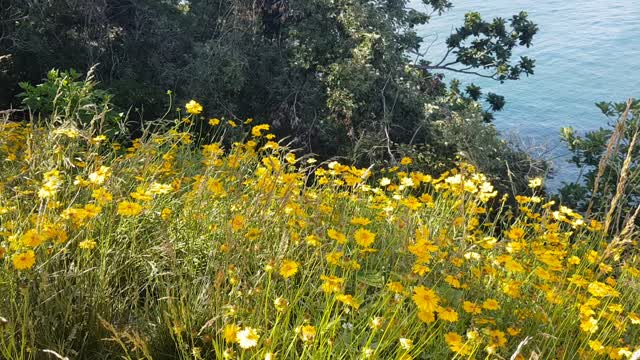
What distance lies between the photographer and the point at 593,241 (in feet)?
11.2

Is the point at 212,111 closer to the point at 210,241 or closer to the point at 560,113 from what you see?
the point at 210,241

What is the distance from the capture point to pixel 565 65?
45.1ft

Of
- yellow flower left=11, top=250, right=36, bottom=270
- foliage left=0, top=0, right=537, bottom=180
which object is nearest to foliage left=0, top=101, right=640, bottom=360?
yellow flower left=11, top=250, right=36, bottom=270

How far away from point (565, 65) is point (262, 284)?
13062 mm

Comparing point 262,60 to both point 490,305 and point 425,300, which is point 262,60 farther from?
point 425,300

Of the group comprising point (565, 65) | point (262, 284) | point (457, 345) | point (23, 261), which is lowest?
point (565, 65)

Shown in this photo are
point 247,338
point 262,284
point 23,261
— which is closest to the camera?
point 247,338

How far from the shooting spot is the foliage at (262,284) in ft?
6.34

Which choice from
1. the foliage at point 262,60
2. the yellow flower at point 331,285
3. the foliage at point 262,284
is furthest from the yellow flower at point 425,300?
the foliage at point 262,60

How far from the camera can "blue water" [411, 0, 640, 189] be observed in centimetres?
1114

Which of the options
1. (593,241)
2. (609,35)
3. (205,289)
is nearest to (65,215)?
(205,289)

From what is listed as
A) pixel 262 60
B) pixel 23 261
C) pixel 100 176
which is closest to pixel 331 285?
pixel 23 261

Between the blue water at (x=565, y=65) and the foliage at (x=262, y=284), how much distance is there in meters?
6.58

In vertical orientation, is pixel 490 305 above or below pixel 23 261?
below
